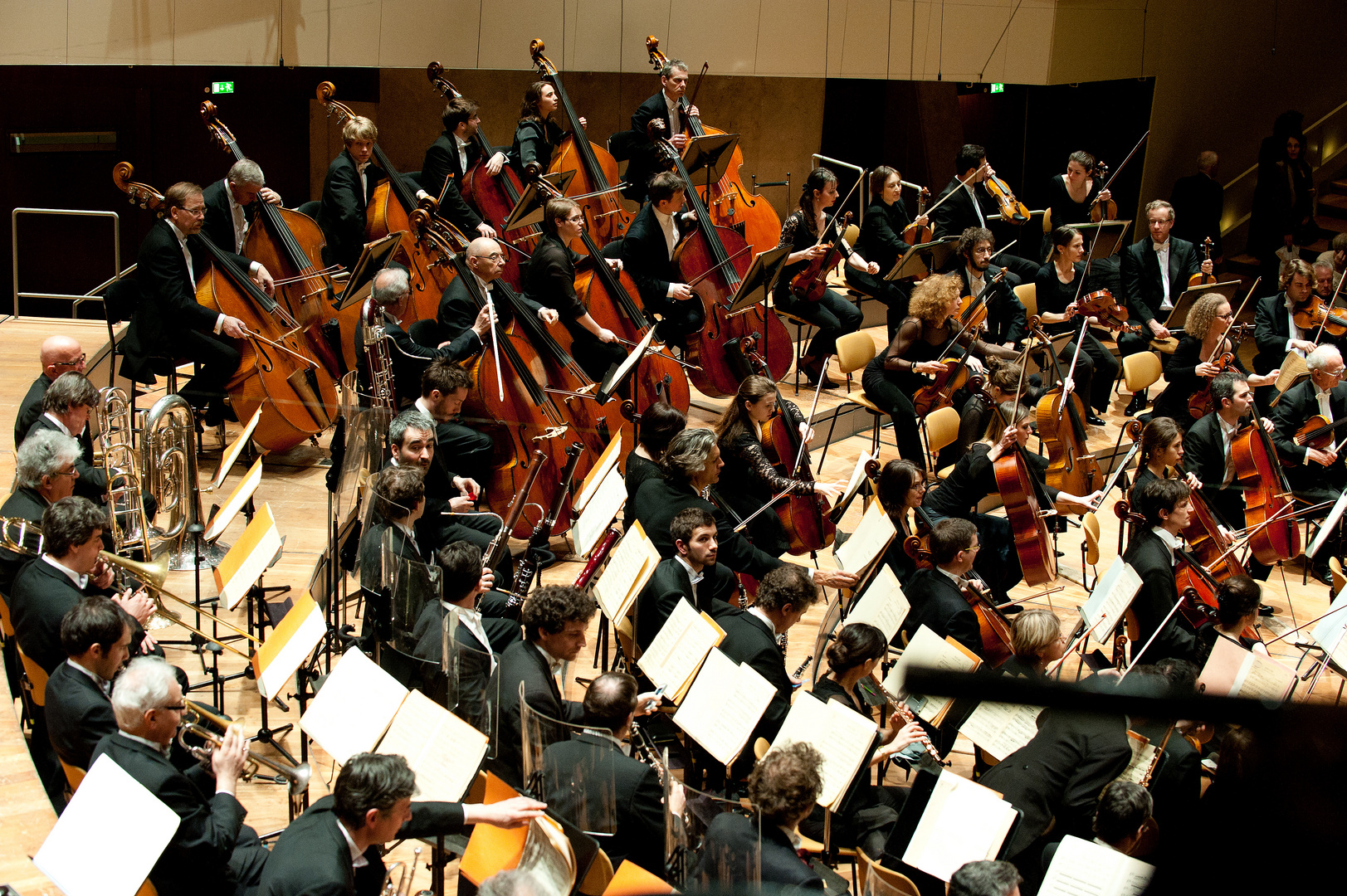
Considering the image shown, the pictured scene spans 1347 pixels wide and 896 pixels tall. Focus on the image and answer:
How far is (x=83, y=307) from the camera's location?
29.3 ft

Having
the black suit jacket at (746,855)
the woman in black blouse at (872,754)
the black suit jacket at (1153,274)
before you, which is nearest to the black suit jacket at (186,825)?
the black suit jacket at (746,855)

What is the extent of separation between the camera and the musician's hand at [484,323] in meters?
5.40

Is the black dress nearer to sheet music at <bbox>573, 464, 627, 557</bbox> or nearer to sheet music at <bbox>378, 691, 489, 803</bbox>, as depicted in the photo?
sheet music at <bbox>573, 464, 627, 557</bbox>

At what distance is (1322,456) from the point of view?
617cm

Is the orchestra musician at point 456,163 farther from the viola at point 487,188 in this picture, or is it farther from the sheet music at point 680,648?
the sheet music at point 680,648

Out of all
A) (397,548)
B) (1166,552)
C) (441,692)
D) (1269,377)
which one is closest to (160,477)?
(397,548)

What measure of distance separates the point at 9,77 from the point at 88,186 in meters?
0.91

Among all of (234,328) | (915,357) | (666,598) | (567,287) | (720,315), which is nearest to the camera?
(666,598)

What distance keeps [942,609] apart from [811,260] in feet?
12.2

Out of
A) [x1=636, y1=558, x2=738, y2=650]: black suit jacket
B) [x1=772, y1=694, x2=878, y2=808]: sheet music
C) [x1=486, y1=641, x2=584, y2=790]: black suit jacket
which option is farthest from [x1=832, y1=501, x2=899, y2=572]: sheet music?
[x1=486, y1=641, x2=584, y2=790]: black suit jacket

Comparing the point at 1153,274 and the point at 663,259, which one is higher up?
the point at 1153,274

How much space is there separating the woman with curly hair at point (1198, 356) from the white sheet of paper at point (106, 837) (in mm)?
5983

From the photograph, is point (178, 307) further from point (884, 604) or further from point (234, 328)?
point (884, 604)

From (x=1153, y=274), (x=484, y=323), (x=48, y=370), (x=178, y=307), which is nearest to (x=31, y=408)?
(x=48, y=370)
